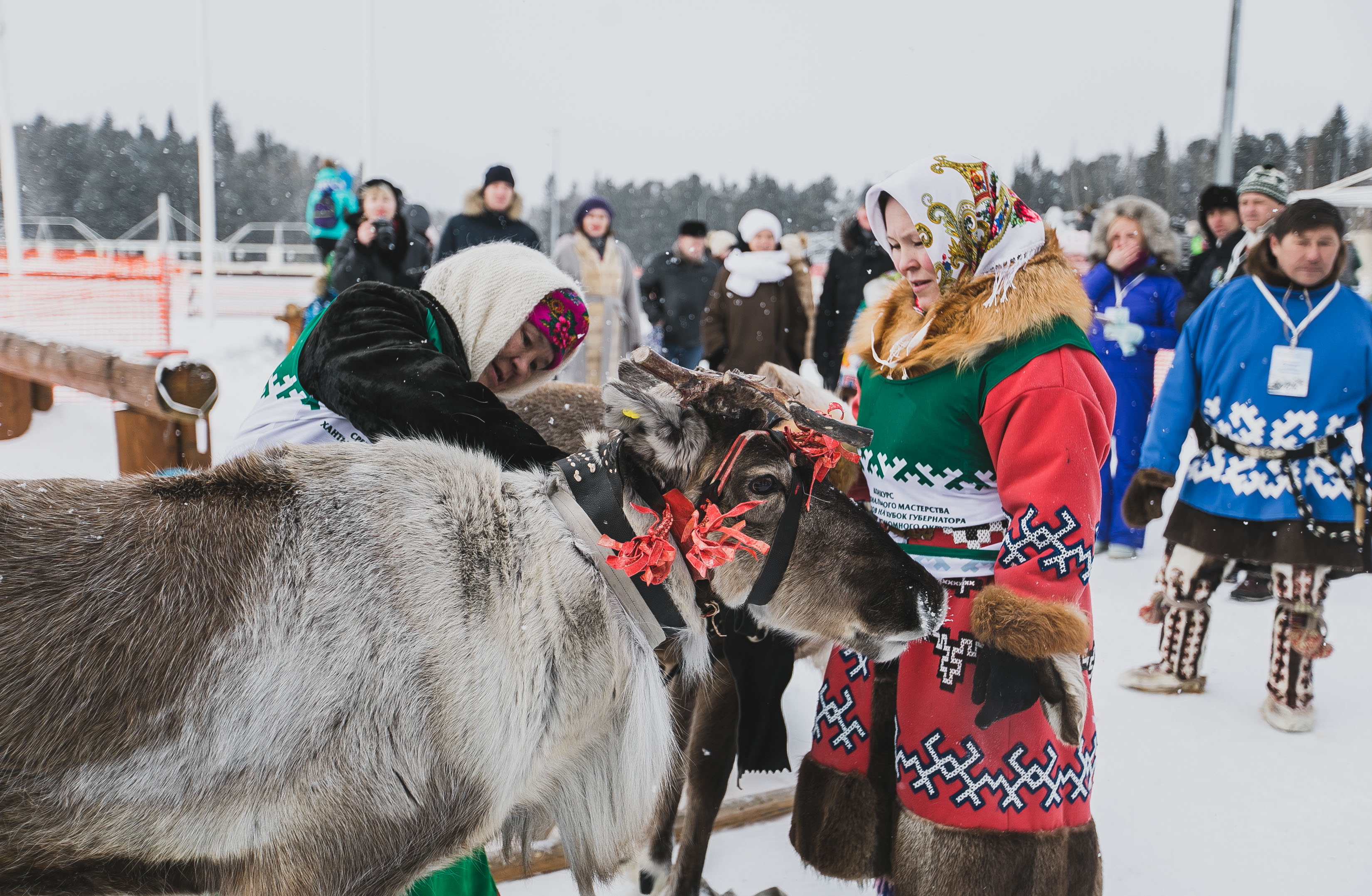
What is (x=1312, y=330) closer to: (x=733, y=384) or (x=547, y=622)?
(x=733, y=384)

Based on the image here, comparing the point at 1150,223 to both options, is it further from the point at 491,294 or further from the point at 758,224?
the point at 491,294

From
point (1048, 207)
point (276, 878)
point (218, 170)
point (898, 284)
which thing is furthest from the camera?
point (218, 170)

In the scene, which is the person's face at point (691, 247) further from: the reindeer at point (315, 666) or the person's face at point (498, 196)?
the reindeer at point (315, 666)

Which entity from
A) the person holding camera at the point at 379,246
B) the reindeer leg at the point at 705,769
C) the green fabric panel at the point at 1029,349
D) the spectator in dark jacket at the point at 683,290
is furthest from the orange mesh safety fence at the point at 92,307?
the green fabric panel at the point at 1029,349

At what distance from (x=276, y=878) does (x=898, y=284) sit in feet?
6.91

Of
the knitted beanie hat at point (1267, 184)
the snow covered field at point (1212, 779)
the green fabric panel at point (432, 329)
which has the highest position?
the knitted beanie hat at point (1267, 184)

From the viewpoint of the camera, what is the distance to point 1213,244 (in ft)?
23.2

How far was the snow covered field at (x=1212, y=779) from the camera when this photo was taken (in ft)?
9.84

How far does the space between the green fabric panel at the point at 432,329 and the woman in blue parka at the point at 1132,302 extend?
5.50 m

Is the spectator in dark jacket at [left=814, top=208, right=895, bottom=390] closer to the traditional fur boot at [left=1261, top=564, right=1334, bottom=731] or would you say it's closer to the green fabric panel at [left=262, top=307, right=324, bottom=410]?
the traditional fur boot at [left=1261, top=564, right=1334, bottom=731]

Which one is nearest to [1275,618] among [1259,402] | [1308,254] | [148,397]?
[1259,402]

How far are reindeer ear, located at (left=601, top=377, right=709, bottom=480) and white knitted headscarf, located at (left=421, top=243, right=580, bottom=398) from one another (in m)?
0.59

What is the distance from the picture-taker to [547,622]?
61.1 inches

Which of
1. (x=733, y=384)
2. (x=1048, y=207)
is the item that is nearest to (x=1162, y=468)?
(x=733, y=384)
